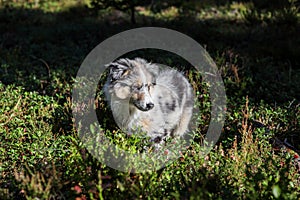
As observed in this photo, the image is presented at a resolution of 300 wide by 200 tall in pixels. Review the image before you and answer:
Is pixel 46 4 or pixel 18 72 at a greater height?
pixel 46 4

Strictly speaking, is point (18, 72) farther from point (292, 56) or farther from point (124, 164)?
point (292, 56)

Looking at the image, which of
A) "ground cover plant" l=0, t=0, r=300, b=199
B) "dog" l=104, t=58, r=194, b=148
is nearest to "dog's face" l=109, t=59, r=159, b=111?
"dog" l=104, t=58, r=194, b=148

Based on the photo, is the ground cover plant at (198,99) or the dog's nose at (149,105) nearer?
the ground cover plant at (198,99)

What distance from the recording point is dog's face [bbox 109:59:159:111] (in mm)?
4441

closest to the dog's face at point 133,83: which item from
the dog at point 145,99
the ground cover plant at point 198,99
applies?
the dog at point 145,99

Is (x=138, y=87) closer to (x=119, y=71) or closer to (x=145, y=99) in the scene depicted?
(x=145, y=99)

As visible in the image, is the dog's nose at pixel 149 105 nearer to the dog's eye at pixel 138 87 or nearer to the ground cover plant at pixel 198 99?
the dog's eye at pixel 138 87

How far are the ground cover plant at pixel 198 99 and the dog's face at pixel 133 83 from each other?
52cm

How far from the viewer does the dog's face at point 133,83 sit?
14.6 feet

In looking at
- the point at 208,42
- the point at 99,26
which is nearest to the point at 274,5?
the point at 208,42

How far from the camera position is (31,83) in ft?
24.6

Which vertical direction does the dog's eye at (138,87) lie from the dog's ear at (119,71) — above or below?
below

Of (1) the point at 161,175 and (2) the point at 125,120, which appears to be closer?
(1) the point at 161,175

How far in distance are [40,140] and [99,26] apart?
834 centimetres
